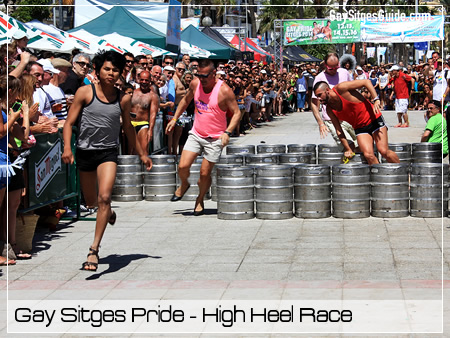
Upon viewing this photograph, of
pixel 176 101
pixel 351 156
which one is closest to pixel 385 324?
pixel 351 156

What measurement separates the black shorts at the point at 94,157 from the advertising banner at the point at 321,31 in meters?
34.8

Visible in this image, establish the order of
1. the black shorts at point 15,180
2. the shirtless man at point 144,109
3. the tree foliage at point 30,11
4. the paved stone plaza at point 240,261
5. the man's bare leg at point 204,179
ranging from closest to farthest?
the paved stone plaza at point 240,261 < the black shorts at point 15,180 < the man's bare leg at point 204,179 < the shirtless man at point 144,109 < the tree foliage at point 30,11

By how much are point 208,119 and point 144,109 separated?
359cm

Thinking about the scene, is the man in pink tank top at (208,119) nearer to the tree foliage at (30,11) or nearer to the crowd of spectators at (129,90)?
the crowd of spectators at (129,90)

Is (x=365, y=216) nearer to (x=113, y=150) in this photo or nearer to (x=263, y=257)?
(x=263, y=257)

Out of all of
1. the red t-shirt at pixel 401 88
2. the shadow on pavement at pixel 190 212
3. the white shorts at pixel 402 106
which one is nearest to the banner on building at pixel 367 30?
the red t-shirt at pixel 401 88

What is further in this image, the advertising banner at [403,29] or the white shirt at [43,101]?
the advertising banner at [403,29]

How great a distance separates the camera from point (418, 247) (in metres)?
8.34

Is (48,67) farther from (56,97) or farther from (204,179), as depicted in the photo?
(204,179)

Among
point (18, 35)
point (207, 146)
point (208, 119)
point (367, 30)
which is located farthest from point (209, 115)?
point (367, 30)

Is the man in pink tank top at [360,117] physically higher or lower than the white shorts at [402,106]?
lower

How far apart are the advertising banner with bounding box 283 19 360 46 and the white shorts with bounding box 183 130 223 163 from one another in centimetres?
3201

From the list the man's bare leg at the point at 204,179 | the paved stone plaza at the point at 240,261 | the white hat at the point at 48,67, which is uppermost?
the white hat at the point at 48,67

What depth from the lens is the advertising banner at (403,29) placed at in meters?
39.2
